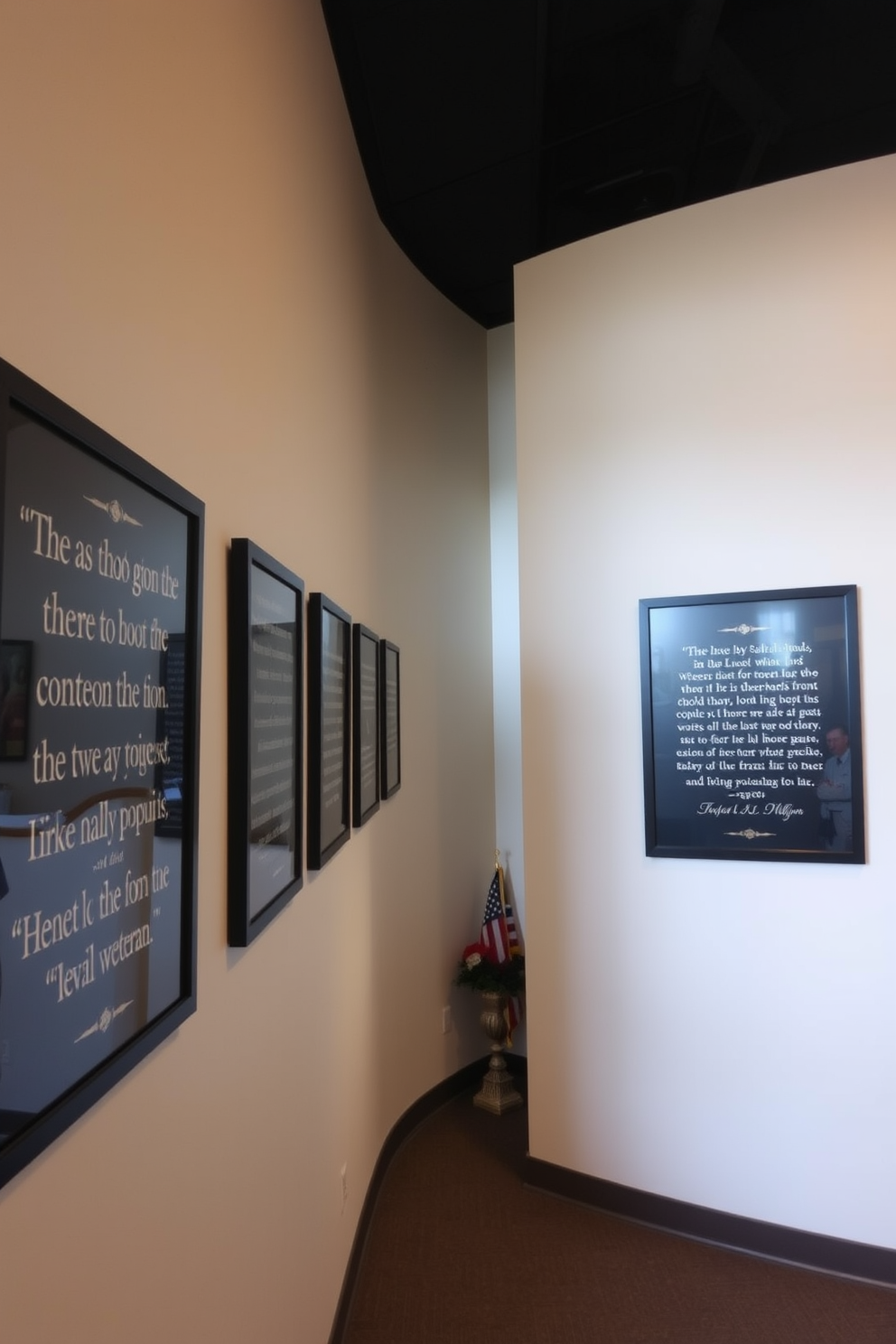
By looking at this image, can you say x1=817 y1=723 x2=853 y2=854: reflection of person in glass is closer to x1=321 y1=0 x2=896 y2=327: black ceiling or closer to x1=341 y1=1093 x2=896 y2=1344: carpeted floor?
x1=341 y1=1093 x2=896 y2=1344: carpeted floor

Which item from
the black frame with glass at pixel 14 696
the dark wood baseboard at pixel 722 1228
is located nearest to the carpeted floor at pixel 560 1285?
the dark wood baseboard at pixel 722 1228

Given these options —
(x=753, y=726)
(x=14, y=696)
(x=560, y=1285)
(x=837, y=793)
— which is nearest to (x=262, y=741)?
(x=14, y=696)

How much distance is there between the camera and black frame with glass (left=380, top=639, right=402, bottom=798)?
2725 millimetres

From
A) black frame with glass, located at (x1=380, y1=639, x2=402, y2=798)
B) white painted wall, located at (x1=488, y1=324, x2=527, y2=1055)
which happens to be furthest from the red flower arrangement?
black frame with glass, located at (x1=380, y1=639, x2=402, y2=798)

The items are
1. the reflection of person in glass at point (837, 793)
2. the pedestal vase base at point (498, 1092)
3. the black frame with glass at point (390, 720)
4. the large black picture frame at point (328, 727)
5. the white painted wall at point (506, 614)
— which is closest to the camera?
the large black picture frame at point (328, 727)

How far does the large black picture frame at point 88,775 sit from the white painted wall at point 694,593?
1.98 meters

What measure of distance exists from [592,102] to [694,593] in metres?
1.64

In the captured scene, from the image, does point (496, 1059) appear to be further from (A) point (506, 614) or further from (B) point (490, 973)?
(A) point (506, 614)

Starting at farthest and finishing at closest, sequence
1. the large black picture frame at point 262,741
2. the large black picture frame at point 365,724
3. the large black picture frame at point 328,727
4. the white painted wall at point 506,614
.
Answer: the white painted wall at point 506,614 < the large black picture frame at point 365,724 < the large black picture frame at point 328,727 < the large black picture frame at point 262,741

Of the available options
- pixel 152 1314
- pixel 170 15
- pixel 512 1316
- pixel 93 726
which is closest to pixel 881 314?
pixel 170 15

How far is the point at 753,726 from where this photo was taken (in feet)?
8.47

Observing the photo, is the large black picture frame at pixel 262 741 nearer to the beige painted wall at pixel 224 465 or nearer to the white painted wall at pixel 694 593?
the beige painted wall at pixel 224 465

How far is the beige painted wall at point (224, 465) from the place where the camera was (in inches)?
30.1

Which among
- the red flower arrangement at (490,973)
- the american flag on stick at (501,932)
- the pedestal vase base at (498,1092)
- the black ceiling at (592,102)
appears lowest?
the pedestal vase base at (498,1092)
